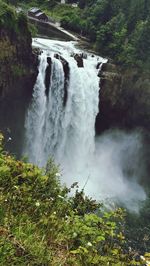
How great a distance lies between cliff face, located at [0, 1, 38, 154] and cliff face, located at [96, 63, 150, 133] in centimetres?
802

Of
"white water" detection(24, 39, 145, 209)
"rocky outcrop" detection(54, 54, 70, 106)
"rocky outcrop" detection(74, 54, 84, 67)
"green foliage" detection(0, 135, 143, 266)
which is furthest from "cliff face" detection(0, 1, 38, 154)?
"green foliage" detection(0, 135, 143, 266)

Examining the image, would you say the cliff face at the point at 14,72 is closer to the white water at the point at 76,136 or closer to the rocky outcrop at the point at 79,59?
the white water at the point at 76,136

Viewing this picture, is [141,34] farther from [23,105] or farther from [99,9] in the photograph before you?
[23,105]

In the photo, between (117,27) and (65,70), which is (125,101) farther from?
(117,27)

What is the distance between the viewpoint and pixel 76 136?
32.0 meters

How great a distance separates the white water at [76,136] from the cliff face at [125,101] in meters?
1.20

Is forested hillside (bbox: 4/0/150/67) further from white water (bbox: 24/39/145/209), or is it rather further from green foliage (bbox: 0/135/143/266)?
green foliage (bbox: 0/135/143/266)

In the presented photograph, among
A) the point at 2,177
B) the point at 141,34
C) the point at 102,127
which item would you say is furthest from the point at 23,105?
the point at 2,177

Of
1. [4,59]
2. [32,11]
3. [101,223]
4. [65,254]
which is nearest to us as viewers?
[65,254]

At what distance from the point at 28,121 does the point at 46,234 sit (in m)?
23.6

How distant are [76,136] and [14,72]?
27.9ft

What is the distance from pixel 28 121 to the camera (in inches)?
1116

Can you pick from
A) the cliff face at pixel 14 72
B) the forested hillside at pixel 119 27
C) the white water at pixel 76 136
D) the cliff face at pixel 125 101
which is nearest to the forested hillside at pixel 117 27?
the forested hillside at pixel 119 27

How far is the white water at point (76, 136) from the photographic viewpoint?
2852 cm
